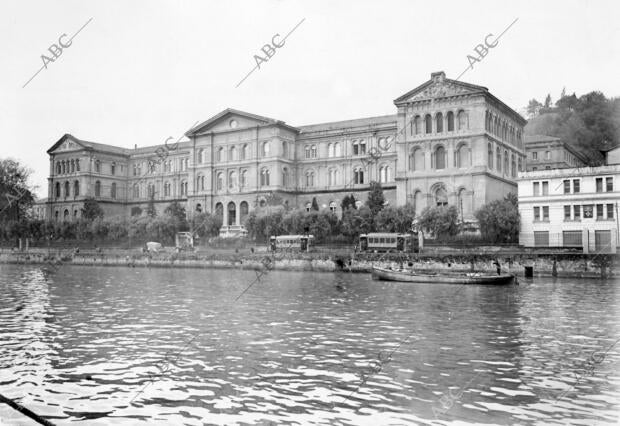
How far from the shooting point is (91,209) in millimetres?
98688

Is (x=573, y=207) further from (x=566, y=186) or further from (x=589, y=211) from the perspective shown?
(x=566, y=186)

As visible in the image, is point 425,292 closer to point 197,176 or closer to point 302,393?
point 302,393

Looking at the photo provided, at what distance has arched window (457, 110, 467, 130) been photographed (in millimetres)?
67688

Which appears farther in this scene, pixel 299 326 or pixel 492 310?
pixel 492 310

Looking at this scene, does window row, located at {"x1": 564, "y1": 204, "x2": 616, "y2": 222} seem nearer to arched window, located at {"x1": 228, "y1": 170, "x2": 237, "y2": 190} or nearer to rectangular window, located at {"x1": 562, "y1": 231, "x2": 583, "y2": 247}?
rectangular window, located at {"x1": 562, "y1": 231, "x2": 583, "y2": 247}

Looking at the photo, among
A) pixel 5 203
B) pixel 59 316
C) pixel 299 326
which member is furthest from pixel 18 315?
pixel 5 203

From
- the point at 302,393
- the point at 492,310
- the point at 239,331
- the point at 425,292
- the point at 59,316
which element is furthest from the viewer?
the point at 425,292

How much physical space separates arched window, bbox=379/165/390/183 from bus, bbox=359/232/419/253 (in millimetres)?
23695

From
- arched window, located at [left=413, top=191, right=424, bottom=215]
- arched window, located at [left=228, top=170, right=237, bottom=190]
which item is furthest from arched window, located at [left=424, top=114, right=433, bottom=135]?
arched window, located at [left=228, top=170, right=237, bottom=190]

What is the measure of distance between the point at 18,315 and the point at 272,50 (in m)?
15.3

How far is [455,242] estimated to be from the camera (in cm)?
5691

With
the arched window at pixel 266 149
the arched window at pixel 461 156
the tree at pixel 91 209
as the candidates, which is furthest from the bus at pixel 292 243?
the tree at pixel 91 209

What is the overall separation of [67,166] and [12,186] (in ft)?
93.6

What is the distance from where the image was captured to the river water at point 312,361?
11352 mm
